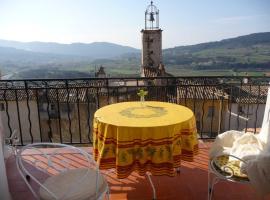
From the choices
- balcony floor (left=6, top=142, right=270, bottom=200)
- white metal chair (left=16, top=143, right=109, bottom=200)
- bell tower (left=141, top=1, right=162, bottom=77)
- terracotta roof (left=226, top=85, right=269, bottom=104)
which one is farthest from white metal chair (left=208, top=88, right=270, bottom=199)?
bell tower (left=141, top=1, right=162, bottom=77)

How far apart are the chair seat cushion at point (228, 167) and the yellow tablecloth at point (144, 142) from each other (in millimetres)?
241

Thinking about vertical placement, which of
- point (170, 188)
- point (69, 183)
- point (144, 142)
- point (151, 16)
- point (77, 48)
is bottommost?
point (170, 188)

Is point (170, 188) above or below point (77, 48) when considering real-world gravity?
below

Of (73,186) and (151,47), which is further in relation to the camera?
(151,47)

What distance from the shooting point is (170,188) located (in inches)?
102

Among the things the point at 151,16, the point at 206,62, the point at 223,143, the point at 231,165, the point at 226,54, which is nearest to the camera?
the point at 231,165

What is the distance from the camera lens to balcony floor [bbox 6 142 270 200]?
2.46 metres

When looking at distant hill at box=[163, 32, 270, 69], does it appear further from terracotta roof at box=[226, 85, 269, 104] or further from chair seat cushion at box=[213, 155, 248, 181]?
chair seat cushion at box=[213, 155, 248, 181]

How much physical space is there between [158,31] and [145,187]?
58.4 ft

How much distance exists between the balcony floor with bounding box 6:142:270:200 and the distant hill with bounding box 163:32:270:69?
2661 centimetres

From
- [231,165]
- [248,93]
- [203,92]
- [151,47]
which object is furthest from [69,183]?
[151,47]

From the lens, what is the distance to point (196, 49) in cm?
4603

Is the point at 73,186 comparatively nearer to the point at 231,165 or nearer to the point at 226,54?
the point at 231,165

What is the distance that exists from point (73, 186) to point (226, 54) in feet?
138
